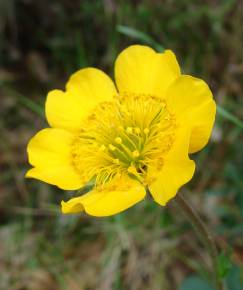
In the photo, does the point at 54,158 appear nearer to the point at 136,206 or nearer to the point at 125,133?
the point at 125,133

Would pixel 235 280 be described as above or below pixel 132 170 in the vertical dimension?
below

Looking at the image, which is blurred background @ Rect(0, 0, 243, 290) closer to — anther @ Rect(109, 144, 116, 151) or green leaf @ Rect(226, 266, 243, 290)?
green leaf @ Rect(226, 266, 243, 290)

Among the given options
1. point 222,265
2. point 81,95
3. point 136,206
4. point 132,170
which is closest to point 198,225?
point 222,265

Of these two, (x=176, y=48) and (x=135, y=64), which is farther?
(x=176, y=48)

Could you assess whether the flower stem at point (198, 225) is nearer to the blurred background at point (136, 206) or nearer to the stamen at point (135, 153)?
the stamen at point (135, 153)

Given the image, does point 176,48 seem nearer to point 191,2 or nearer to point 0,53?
point 191,2

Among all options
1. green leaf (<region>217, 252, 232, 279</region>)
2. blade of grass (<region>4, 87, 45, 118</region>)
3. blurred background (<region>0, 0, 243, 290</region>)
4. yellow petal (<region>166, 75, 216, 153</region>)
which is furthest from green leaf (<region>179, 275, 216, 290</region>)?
blade of grass (<region>4, 87, 45, 118</region>)

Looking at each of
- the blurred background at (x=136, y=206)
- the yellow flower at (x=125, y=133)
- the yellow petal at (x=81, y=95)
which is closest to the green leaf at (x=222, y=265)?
the yellow flower at (x=125, y=133)

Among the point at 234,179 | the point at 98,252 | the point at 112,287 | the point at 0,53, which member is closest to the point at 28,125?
the point at 0,53
